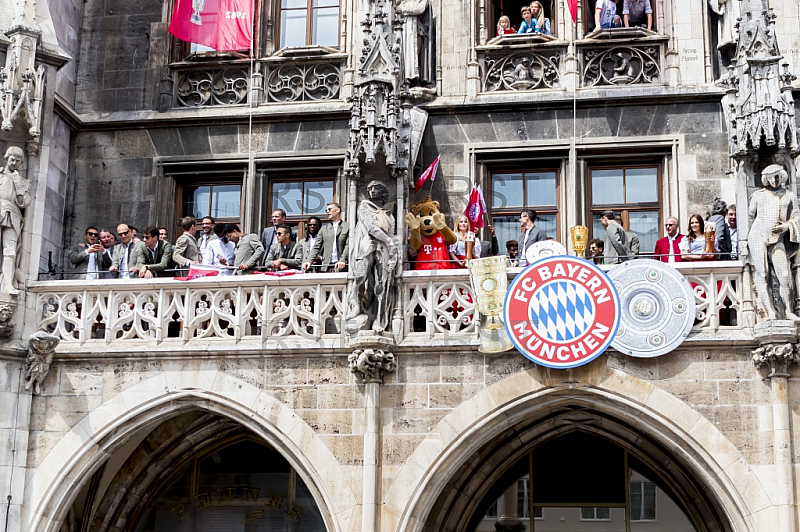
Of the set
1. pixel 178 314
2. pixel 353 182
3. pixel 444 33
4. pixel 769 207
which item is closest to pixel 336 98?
pixel 444 33

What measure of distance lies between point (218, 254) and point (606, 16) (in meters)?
6.22

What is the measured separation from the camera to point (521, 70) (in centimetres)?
1806

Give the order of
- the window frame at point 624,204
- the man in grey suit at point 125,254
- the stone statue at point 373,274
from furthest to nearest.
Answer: the window frame at point 624,204
the man in grey suit at point 125,254
the stone statue at point 373,274

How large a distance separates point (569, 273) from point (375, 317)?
222cm

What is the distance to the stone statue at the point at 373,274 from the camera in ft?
49.2

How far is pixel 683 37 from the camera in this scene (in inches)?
701

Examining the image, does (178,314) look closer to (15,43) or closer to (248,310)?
(248,310)

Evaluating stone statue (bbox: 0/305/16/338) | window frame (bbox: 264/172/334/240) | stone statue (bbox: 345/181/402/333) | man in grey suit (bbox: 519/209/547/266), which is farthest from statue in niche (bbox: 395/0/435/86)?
stone statue (bbox: 0/305/16/338)

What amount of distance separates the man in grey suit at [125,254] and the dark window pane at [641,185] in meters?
6.47

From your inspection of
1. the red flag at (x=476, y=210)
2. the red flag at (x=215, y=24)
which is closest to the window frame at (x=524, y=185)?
the red flag at (x=476, y=210)

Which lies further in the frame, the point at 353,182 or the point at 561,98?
the point at 561,98

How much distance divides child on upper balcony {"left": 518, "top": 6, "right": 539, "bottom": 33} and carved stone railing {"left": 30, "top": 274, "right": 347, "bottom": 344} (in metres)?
5.06

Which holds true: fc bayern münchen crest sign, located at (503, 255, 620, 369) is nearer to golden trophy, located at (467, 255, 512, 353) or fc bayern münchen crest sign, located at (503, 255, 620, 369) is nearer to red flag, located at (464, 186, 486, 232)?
golden trophy, located at (467, 255, 512, 353)

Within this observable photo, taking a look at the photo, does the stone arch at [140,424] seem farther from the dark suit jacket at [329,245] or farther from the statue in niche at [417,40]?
the statue in niche at [417,40]
